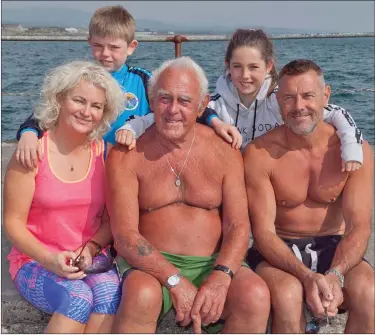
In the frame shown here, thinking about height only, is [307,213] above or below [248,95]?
below

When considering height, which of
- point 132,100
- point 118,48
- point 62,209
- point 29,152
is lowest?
point 62,209

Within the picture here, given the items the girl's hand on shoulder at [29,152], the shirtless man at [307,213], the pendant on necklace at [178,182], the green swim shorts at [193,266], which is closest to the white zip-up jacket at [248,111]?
the shirtless man at [307,213]

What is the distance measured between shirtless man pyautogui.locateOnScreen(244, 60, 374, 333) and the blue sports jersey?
34.2 inches

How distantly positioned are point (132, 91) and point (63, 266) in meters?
1.39

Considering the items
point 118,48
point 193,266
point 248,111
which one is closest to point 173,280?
point 193,266

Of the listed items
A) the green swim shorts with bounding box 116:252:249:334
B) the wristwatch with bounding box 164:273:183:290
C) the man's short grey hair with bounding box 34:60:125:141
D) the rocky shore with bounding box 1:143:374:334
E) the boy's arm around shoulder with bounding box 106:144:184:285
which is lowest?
the rocky shore with bounding box 1:143:374:334

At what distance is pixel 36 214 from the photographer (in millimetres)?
2895

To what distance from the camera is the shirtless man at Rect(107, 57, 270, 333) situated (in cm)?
256

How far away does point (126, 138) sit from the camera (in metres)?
2.93

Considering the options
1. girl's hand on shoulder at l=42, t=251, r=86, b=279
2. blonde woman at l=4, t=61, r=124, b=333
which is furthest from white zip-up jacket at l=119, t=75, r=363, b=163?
girl's hand on shoulder at l=42, t=251, r=86, b=279

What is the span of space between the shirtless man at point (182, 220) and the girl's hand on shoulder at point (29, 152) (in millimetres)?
378

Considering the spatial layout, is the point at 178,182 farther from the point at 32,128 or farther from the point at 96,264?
the point at 32,128

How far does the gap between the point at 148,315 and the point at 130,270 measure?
283 millimetres

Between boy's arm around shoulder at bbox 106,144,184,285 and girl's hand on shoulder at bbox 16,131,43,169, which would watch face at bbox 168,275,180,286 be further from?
girl's hand on shoulder at bbox 16,131,43,169
